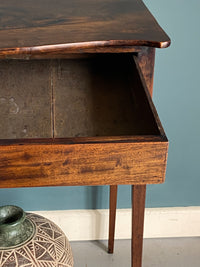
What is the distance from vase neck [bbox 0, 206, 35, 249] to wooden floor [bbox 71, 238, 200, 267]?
445 mm

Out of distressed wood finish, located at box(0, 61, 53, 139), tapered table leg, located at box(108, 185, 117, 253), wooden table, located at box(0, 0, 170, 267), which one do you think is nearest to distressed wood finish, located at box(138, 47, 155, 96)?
wooden table, located at box(0, 0, 170, 267)

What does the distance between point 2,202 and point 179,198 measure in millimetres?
615

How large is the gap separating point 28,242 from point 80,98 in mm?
363

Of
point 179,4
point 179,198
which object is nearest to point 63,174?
point 179,4

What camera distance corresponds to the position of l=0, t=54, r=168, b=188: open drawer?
0.60 meters

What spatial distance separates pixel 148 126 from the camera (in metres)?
0.66

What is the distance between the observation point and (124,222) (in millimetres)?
1408

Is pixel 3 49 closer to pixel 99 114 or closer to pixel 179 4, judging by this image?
pixel 99 114

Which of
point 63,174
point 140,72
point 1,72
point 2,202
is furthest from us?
point 2,202

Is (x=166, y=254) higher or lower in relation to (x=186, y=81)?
Result: lower

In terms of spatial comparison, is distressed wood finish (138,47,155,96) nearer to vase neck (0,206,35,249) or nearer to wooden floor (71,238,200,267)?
vase neck (0,206,35,249)

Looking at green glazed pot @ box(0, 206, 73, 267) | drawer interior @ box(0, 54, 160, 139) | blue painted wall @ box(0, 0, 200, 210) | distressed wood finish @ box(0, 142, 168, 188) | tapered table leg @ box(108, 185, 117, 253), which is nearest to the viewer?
distressed wood finish @ box(0, 142, 168, 188)

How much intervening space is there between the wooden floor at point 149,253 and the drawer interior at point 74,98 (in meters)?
0.72

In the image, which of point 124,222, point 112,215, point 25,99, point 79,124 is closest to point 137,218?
point 79,124
